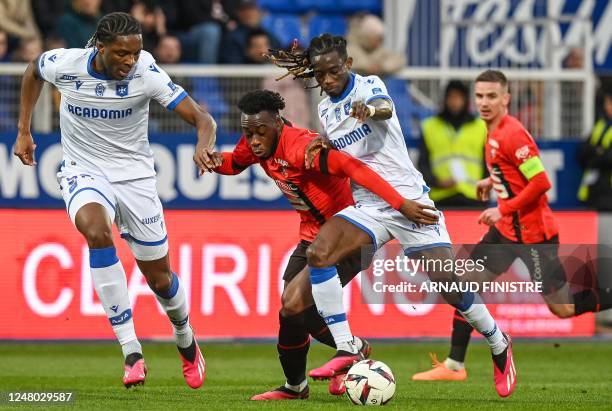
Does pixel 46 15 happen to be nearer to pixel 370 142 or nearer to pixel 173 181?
pixel 173 181

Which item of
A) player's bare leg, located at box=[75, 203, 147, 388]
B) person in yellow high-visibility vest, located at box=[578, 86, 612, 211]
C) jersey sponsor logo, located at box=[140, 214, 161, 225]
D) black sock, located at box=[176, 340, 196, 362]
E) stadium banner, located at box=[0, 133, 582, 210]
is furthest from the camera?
person in yellow high-visibility vest, located at box=[578, 86, 612, 211]

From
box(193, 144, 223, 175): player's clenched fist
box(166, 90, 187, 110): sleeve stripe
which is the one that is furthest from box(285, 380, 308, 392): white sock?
box(166, 90, 187, 110): sleeve stripe

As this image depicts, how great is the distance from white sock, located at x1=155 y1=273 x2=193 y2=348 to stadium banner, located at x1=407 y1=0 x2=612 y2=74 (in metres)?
7.36

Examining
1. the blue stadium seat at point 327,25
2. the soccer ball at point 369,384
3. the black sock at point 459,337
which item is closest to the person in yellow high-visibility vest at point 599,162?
the blue stadium seat at point 327,25

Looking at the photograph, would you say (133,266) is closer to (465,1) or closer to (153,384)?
(153,384)

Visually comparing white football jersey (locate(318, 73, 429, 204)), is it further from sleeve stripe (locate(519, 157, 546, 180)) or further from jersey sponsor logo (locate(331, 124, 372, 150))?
sleeve stripe (locate(519, 157, 546, 180))

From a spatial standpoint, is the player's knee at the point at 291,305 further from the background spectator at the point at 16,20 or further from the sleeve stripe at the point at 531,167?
the background spectator at the point at 16,20

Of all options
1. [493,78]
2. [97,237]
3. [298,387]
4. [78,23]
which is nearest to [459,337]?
[493,78]

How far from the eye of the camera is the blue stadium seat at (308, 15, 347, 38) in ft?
57.8

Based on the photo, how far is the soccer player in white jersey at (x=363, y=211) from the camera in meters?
9.11

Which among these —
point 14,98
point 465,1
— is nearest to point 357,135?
point 14,98

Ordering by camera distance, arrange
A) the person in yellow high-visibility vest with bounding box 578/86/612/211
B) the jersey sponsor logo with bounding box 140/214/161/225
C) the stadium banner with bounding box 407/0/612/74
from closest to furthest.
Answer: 1. the jersey sponsor logo with bounding box 140/214/161/225
2. the person in yellow high-visibility vest with bounding box 578/86/612/211
3. the stadium banner with bounding box 407/0/612/74

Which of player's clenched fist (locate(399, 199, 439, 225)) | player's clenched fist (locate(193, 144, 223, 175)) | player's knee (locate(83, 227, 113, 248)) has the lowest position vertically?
player's knee (locate(83, 227, 113, 248))

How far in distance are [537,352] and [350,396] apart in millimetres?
5930
